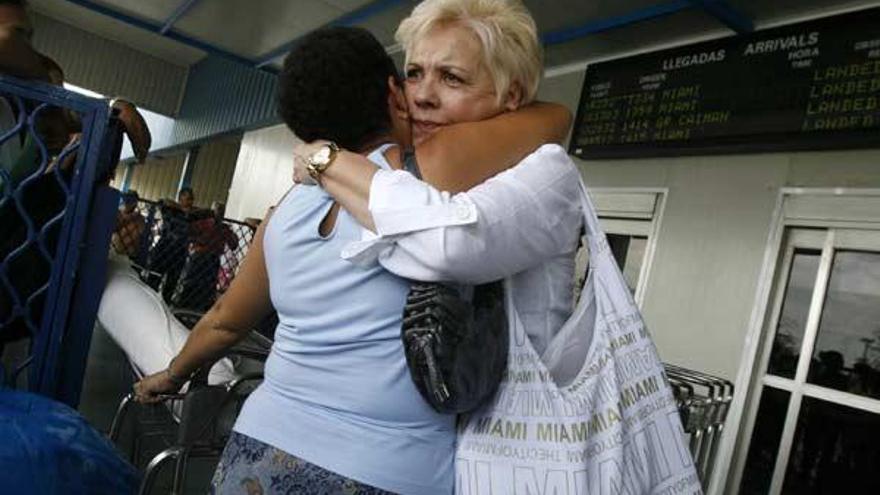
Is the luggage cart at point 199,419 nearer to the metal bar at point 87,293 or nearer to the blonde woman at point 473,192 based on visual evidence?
the metal bar at point 87,293

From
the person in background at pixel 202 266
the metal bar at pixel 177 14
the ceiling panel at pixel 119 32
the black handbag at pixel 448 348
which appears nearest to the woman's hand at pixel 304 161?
the black handbag at pixel 448 348

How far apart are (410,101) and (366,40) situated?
0.12 m

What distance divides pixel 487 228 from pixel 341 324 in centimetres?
22

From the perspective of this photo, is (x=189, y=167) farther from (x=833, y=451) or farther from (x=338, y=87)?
(x=338, y=87)

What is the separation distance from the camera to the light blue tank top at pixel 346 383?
2.56 ft

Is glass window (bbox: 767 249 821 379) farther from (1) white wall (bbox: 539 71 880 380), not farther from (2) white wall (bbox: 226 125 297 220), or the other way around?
(2) white wall (bbox: 226 125 297 220)

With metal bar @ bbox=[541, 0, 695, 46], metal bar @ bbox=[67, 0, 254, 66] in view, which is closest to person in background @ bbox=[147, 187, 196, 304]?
metal bar @ bbox=[541, 0, 695, 46]

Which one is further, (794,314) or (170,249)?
(170,249)

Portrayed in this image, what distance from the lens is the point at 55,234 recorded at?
155cm

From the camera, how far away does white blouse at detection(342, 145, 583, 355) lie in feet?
2.40

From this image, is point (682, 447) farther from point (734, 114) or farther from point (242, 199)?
point (242, 199)

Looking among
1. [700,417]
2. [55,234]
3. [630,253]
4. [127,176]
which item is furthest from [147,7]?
[127,176]

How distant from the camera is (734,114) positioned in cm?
355

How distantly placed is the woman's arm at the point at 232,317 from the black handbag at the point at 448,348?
0.32 metres
